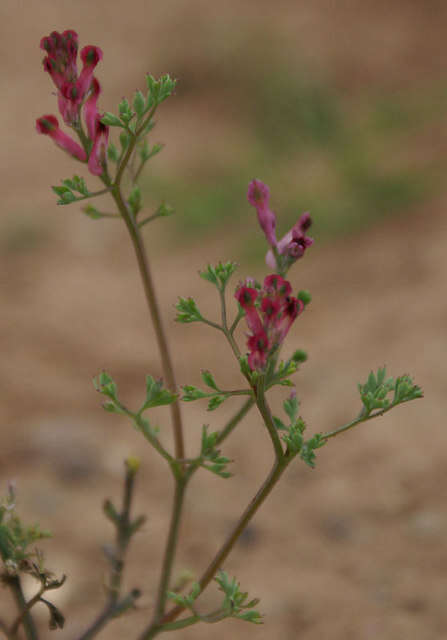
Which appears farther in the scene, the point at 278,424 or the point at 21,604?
the point at 21,604

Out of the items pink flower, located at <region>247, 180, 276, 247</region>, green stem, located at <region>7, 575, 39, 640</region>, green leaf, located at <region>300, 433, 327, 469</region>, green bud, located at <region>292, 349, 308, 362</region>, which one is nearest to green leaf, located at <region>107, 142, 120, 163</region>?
pink flower, located at <region>247, 180, 276, 247</region>

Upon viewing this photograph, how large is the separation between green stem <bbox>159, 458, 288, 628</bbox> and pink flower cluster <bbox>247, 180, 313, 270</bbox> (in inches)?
13.9

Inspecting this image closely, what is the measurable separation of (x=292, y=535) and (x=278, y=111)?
418 cm

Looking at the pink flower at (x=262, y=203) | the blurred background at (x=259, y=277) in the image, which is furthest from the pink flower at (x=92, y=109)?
the blurred background at (x=259, y=277)

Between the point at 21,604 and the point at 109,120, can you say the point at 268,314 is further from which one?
the point at 21,604

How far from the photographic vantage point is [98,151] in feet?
4.67

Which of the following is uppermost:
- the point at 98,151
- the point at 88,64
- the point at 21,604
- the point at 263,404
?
the point at 88,64

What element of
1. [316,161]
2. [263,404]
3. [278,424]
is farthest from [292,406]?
[316,161]

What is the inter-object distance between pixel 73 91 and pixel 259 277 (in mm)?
3200

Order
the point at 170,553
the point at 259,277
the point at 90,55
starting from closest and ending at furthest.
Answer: the point at 90,55
the point at 170,553
the point at 259,277

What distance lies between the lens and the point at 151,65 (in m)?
8.02

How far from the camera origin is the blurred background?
2.59 metres

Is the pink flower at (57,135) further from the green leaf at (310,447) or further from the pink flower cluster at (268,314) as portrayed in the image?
the green leaf at (310,447)

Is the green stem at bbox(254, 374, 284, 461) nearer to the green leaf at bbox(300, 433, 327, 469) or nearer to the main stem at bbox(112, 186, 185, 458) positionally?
the green leaf at bbox(300, 433, 327, 469)
